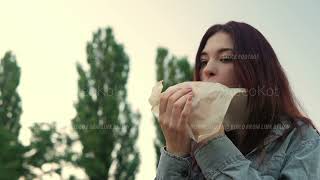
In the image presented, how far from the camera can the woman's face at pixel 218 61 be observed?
1.46 metres

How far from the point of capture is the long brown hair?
4.73ft

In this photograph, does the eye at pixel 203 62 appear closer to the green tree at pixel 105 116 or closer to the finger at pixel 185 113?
the finger at pixel 185 113

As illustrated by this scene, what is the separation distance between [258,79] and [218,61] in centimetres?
13

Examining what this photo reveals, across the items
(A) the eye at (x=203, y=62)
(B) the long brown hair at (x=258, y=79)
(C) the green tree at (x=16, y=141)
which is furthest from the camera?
(C) the green tree at (x=16, y=141)

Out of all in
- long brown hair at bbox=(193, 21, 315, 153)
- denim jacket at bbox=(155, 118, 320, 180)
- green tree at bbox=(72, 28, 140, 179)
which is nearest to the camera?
denim jacket at bbox=(155, 118, 320, 180)

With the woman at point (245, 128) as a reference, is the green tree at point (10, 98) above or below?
below

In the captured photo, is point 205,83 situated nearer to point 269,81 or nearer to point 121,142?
point 269,81

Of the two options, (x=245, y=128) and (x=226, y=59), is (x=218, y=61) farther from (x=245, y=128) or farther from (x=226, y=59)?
(x=245, y=128)

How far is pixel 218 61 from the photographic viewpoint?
1481 mm

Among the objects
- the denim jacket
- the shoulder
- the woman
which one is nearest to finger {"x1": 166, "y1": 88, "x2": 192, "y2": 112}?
the woman

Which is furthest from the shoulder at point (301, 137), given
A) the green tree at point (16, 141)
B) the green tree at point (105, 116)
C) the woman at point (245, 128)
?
the green tree at point (105, 116)

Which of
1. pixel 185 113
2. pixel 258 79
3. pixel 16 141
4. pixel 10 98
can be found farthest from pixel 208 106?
pixel 10 98

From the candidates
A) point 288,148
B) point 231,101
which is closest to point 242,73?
point 231,101
